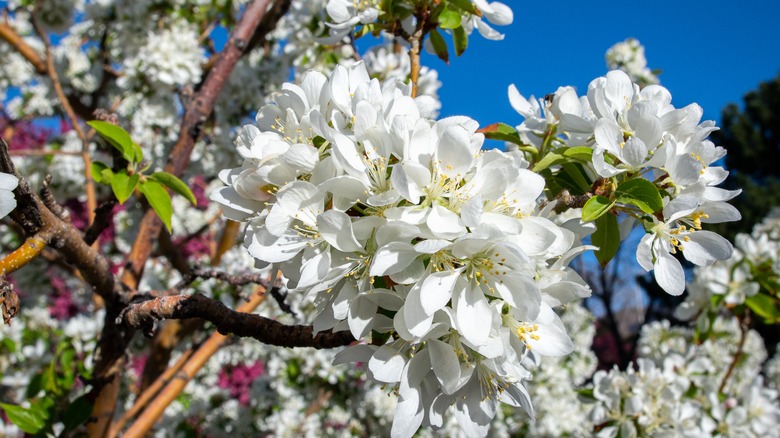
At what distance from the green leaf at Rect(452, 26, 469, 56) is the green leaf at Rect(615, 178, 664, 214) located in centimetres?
65

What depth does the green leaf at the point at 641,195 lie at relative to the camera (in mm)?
840

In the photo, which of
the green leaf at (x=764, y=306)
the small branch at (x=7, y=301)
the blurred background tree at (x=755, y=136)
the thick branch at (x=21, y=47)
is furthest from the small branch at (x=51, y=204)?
the blurred background tree at (x=755, y=136)

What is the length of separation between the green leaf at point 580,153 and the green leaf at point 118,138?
966 mm

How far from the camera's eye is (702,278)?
2682 mm

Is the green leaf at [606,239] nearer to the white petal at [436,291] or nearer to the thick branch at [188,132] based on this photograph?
the white petal at [436,291]

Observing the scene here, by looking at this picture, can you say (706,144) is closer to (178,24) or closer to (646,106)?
(646,106)

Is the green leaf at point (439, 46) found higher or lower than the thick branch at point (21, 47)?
higher

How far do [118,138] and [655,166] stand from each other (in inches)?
43.8

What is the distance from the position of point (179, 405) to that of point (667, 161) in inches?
188

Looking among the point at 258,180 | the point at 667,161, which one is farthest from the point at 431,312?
the point at 667,161

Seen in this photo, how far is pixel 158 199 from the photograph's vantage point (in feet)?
4.16

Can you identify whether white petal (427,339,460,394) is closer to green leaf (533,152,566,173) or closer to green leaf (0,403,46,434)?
green leaf (533,152,566,173)

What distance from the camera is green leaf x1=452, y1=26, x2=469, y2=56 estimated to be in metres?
1.36

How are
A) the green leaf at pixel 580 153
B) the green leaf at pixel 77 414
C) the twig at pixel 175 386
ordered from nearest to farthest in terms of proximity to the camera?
1. the green leaf at pixel 580 153
2. the green leaf at pixel 77 414
3. the twig at pixel 175 386
